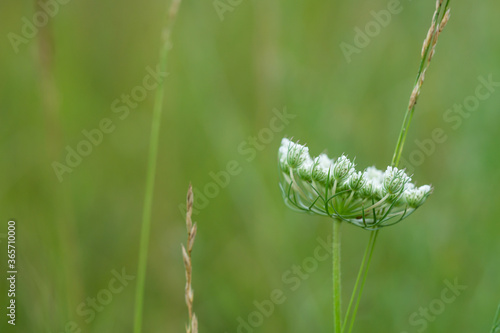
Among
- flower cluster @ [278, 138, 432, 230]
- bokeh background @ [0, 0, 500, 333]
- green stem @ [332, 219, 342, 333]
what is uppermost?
bokeh background @ [0, 0, 500, 333]

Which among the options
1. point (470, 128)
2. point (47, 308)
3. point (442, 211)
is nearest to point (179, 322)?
point (47, 308)

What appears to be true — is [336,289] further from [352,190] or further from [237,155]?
[237,155]

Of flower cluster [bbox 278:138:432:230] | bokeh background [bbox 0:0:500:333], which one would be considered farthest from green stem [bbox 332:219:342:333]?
bokeh background [bbox 0:0:500:333]

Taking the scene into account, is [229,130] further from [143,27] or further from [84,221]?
[143,27]

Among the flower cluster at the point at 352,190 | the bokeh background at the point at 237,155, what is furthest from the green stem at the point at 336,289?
the bokeh background at the point at 237,155

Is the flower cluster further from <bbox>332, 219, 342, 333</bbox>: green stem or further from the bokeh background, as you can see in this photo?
the bokeh background

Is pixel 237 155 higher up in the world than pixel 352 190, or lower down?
higher up

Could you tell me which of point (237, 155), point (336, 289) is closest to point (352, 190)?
point (336, 289)
